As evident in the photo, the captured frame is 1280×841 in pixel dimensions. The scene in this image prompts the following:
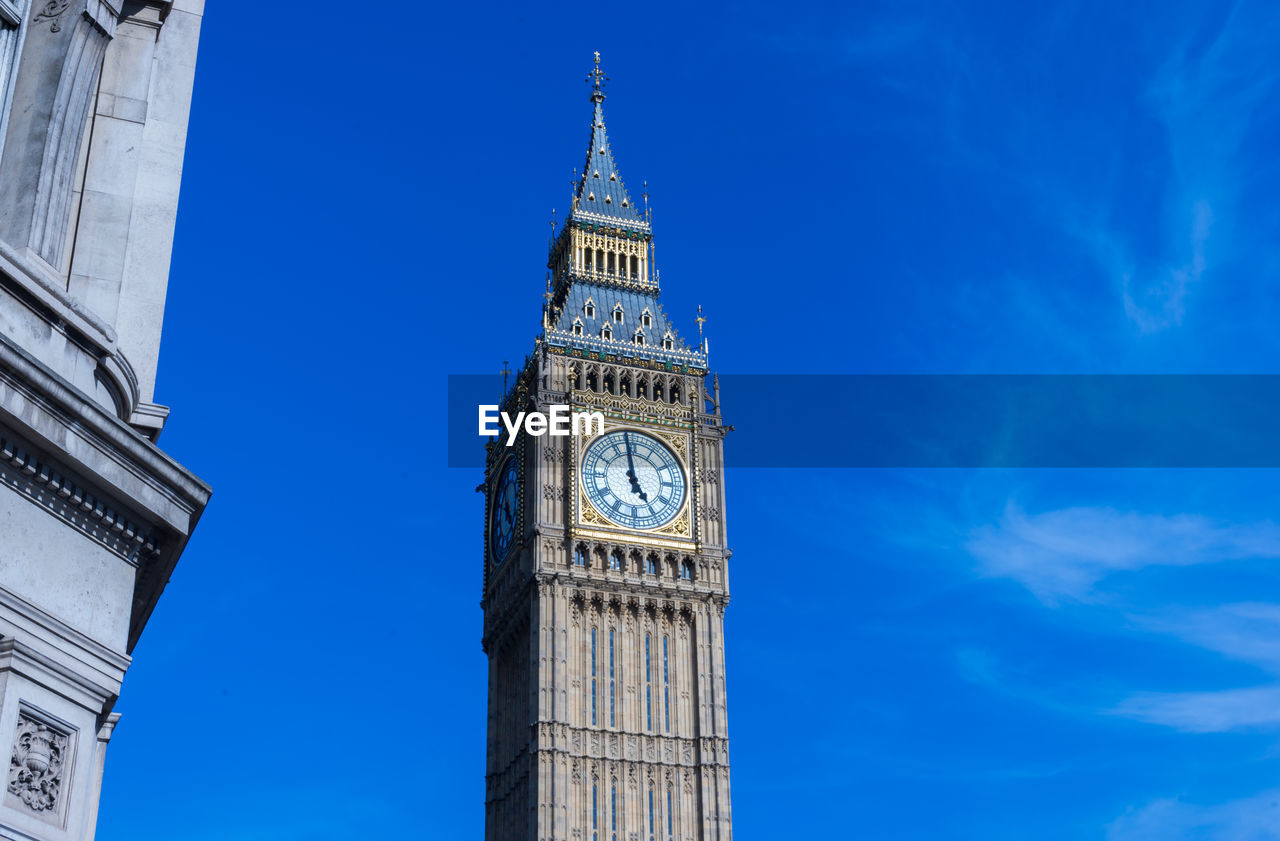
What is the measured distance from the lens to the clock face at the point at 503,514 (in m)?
81.8

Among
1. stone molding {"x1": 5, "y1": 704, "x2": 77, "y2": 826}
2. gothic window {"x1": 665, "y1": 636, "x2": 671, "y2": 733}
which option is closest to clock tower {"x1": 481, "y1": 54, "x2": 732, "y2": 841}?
gothic window {"x1": 665, "y1": 636, "x2": 671, "y2": 733}

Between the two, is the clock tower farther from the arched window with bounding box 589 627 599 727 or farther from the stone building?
the stone building

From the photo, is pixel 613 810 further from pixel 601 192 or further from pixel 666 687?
pixel 601 192

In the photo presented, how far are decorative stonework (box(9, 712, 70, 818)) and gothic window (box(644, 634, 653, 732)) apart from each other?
60.5 m

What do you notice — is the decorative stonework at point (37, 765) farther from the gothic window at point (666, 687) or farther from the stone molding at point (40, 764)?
the gothic window at point (666, 687)

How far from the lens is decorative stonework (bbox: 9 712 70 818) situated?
49.3 feet

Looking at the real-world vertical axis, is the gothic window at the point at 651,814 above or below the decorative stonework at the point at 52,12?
above

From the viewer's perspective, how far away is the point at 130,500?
1647cm

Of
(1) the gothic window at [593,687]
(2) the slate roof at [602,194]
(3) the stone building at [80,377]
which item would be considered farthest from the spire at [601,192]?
(3) the stone building at [80,377]

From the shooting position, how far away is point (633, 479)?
79.2 meters

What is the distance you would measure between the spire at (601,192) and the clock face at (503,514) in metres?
14.0

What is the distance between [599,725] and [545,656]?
356 cm

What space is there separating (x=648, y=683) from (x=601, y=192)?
2690 centimetres

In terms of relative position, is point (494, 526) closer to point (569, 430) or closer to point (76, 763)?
point (569, 430)
